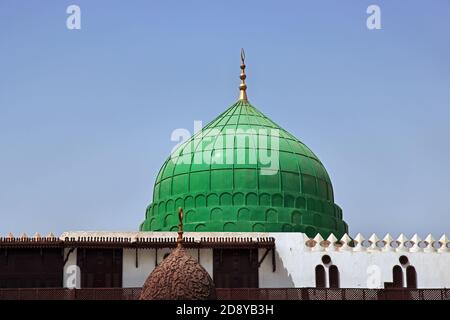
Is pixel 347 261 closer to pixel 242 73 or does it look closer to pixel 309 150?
pixel 309 150

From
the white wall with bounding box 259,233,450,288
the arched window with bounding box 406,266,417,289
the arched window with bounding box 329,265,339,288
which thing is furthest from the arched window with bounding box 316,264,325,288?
the arched window with bounding box 406,266,417,289

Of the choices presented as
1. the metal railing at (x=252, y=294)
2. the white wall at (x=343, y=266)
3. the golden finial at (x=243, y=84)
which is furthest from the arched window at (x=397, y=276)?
the golden finial at (x=243, y=84)

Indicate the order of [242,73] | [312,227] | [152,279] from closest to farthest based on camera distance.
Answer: [152,279]
[312,227]
[242,73]

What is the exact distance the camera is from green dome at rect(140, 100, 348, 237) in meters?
41.9

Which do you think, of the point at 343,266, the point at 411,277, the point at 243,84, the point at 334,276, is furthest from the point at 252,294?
the point at 243,84

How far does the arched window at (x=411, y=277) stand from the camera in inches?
1571

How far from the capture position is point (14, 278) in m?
38.0

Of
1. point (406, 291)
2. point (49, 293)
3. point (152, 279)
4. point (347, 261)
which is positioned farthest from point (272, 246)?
point (152, 279)

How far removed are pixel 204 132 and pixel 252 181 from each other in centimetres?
327

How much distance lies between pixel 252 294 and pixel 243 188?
308 inches

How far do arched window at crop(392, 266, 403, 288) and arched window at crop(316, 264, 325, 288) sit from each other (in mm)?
2410

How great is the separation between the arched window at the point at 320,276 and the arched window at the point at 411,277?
291cm

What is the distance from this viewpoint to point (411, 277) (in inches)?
1577
